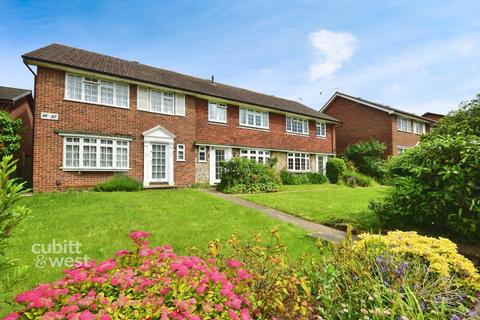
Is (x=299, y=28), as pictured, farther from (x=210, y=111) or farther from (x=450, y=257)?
(x=210, y=111)

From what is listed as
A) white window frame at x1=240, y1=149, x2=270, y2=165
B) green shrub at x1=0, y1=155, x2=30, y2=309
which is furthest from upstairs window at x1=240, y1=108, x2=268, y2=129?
green shrub at x1=0, y1=155, x2=30, y2=309

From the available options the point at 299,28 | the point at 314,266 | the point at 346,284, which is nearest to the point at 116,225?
the point at 314,266

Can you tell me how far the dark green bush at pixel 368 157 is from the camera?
80.1ft

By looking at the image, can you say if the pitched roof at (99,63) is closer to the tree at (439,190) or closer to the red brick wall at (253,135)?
the red brick wall at (253,135)

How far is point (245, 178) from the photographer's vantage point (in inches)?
583

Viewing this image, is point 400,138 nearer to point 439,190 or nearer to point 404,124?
point 404,124

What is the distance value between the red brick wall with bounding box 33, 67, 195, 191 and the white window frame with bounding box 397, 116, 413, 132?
24.5 meters

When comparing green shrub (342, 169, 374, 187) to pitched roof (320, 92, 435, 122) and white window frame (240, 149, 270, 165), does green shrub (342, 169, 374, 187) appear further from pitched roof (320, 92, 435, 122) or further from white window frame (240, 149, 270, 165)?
pitched roof (320, 92, 435, 122)

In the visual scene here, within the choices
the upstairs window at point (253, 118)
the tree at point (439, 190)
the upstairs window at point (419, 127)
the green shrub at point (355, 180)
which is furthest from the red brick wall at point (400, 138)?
the tree at point (439, 190)

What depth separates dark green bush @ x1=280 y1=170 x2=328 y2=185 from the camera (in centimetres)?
1978

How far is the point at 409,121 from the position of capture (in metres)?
28.9

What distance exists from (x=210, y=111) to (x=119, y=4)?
9.89 m

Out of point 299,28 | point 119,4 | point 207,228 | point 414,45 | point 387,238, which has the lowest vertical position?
point 207,228

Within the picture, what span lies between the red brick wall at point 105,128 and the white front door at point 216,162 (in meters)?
0.62
